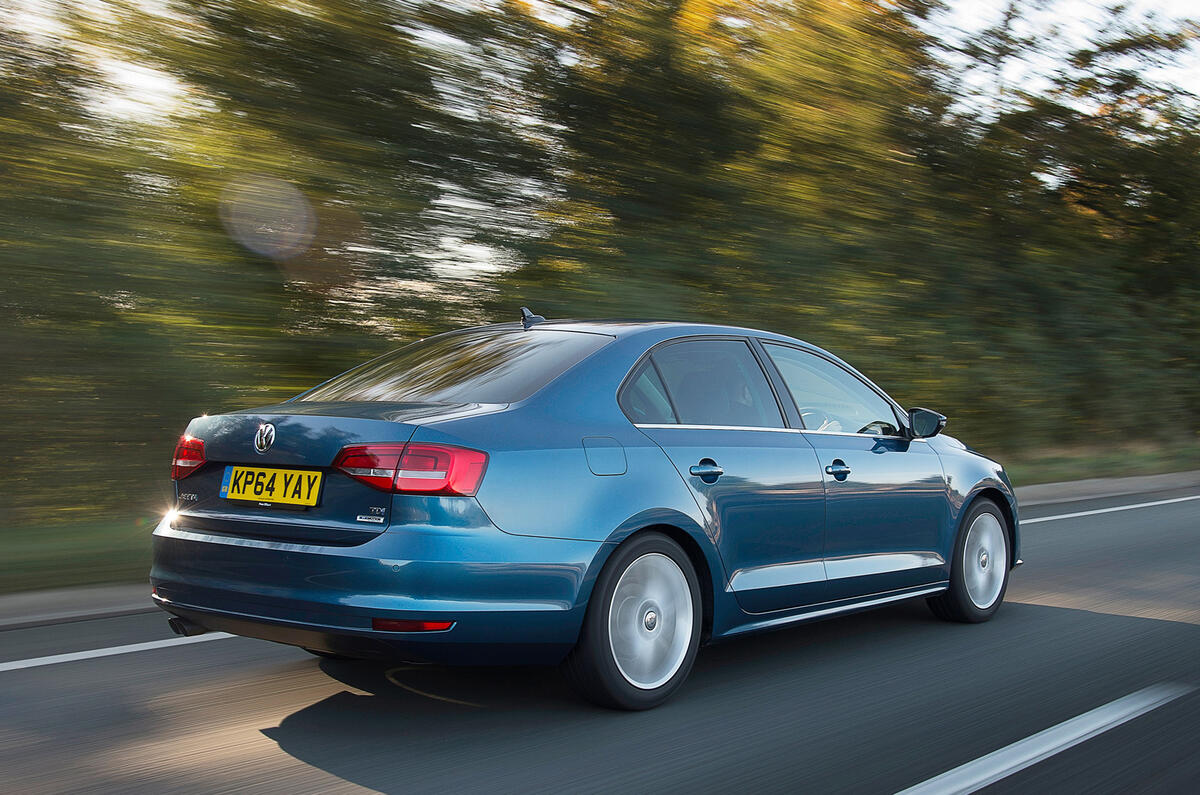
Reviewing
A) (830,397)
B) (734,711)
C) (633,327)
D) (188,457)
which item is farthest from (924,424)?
(188,457)

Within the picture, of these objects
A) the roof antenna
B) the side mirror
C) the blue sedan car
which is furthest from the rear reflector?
the side mirror

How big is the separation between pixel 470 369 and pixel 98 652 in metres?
2.26

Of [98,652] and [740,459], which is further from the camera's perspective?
[98,652]

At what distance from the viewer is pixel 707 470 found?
4.69 meters

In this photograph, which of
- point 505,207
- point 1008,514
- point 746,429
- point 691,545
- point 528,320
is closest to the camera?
point 691,545

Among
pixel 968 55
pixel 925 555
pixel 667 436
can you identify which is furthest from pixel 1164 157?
pixel 667 436

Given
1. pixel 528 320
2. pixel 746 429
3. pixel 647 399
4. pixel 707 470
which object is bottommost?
pixel 707 470

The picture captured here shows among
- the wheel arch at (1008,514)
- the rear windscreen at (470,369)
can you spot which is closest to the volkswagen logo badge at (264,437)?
the rear windscreen at (470,369)

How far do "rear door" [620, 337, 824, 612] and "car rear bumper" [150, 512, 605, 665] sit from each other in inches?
27.3

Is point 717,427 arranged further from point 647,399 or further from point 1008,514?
point 1008,514

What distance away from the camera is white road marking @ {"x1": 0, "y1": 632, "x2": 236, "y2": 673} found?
5.09m

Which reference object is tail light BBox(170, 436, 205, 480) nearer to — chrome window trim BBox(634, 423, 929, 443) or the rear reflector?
the rear reflector

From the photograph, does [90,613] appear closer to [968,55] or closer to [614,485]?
[614,485]

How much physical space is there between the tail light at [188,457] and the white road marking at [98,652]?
0.86 m
